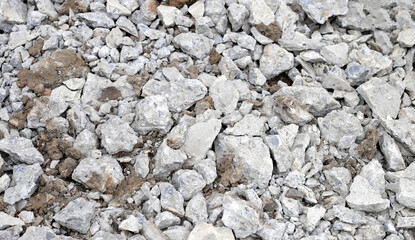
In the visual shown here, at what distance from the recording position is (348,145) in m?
5.31

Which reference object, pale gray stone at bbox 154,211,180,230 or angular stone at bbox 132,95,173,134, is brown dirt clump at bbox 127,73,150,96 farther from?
pale gray stone at bbox 154,211,180,230

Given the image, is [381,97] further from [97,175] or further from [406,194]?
[97,175]

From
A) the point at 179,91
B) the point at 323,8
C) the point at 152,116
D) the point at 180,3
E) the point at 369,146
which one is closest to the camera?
the point at 152,116

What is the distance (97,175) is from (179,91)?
141 centimetres

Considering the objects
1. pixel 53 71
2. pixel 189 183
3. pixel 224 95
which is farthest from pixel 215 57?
pixel 53 71

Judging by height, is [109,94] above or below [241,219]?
above

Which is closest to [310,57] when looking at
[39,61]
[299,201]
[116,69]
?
[299,201]

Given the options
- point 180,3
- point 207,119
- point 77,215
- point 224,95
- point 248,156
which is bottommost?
point 77,215

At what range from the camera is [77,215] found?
437 cm

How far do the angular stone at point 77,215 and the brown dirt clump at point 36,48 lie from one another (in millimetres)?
2255

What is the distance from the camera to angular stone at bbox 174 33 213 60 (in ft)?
19.0

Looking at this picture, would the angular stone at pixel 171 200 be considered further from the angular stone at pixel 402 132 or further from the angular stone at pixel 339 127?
the angular stone at pixel 402 132

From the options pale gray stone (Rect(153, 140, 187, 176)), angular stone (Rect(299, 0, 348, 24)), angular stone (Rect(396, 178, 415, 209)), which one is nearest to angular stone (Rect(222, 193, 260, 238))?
pale gray stone (Rect(153, 140, 187, 176))

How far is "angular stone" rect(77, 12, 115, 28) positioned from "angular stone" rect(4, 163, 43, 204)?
2150 millimetres
